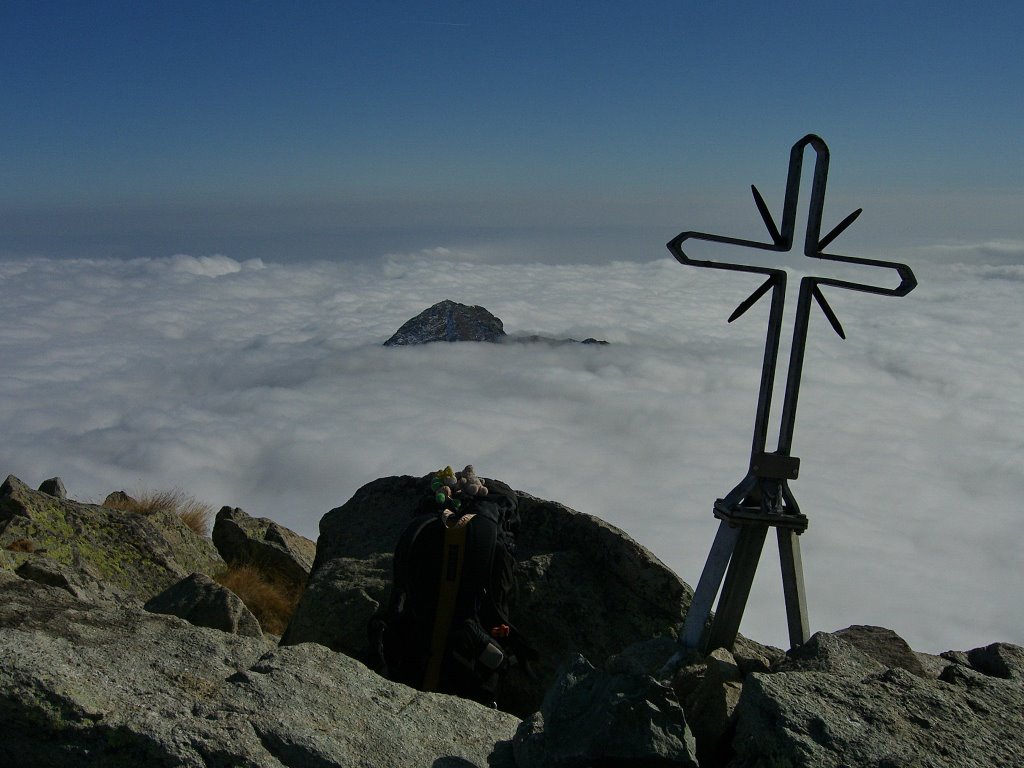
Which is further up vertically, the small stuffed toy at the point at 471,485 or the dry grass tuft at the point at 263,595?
the small stuffed toy at the point at 471,485

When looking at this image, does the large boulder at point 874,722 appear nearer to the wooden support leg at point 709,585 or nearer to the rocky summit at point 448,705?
the rocky summit at point 448,705

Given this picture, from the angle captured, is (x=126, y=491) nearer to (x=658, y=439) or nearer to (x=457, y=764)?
(x=457, y=764)

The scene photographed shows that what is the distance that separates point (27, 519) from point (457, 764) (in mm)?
6988

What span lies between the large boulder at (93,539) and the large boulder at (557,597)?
2.39m

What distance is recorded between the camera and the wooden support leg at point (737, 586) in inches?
261

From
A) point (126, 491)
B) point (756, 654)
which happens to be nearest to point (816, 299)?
point (756, 654)

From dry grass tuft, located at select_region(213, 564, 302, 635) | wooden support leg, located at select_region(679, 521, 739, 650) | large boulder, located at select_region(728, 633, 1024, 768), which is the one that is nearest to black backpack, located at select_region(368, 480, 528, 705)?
wooden support leg, located at select_region(679, 521, 739, 650)

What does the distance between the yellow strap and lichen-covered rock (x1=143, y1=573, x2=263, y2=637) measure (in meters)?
1.80

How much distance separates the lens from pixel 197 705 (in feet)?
13.3

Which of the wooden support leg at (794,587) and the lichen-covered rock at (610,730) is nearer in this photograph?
the lichen-covered rock at (610,730)

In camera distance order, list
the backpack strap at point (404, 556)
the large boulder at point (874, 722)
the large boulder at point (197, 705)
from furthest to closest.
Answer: the backpack strap at point (404, 556) → the large boulder at point (874, 722) → the large boulder at point (197, 705)

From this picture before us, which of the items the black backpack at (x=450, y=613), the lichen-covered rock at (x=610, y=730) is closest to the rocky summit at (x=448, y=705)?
the lichen-covered rock at (x=610, y=730)

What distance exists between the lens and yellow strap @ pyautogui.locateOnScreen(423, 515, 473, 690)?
6875mm

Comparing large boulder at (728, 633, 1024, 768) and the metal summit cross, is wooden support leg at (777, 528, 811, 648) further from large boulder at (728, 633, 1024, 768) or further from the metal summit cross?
large boulder at (728, 633, 1024, 768)
